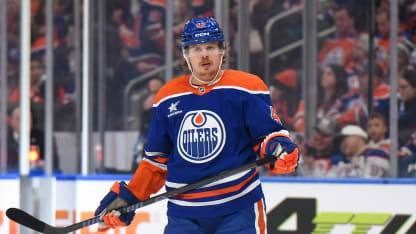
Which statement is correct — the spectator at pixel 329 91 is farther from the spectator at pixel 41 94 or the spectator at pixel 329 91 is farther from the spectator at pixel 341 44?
the spectator at pixel 41 94

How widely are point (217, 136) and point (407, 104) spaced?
1.98 metres

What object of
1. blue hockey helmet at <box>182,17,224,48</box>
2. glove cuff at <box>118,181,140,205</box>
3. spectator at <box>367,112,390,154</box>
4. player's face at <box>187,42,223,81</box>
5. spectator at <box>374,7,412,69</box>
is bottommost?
glove cuff at <box>118,181,140,205</box>

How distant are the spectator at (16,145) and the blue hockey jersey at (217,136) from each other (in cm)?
206

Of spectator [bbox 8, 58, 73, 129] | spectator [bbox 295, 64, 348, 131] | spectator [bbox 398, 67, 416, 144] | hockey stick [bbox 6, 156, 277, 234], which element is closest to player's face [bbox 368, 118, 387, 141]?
spectator [bbox 398, 67, 416, 144]

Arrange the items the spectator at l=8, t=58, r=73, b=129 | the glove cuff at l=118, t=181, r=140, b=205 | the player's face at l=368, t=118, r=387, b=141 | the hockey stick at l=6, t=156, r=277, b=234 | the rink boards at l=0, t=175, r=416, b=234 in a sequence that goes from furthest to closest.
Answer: the spectator at l=8, t=58, r=73, b=129
the player's face at l=368, t=118, r=387, b=141
the rink boards at l=0, t=175, r=416, b=234
the glove cuff at l=118, t=181, r=140, b=205
the hockey stick at l=6, t=156, r=277, b=234

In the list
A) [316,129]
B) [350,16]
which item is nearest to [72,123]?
[316,129]

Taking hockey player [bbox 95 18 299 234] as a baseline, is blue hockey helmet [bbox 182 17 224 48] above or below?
above

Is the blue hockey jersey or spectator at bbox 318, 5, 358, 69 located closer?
the blue hockey jersey

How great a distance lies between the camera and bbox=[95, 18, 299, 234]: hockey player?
179 cm

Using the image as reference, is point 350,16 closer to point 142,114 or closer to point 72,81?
point 142,114

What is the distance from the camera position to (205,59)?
6.01ft

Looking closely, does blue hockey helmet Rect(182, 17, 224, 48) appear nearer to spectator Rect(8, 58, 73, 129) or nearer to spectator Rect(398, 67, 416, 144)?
spectator Rect(398, 67, 416, 144)

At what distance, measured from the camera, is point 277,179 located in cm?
307

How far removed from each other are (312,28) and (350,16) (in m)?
0.25
